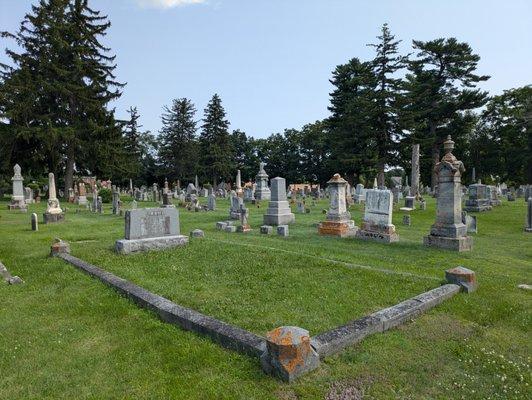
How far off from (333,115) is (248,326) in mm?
50442

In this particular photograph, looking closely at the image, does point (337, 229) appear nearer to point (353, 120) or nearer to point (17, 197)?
point (17, 197)

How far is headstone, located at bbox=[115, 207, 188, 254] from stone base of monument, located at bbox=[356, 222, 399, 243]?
6787 millimetres

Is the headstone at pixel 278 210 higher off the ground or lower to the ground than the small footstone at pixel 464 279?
higher

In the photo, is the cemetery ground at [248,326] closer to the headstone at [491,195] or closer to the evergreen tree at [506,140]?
the headstone at [491,195]

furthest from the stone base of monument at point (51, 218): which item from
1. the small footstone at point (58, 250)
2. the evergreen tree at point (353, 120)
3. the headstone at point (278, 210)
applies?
the evergreen tree at point (353, 120)

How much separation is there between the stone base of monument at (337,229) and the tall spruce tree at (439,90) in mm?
30329

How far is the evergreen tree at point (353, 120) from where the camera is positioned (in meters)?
41.7

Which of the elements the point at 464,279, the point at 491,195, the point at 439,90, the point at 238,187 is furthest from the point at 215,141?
the point at 464,279

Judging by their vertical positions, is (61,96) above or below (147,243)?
above

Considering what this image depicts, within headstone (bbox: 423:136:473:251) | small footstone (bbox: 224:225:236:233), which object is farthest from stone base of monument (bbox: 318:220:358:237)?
small footstone (bbox: 224:225:236:233)

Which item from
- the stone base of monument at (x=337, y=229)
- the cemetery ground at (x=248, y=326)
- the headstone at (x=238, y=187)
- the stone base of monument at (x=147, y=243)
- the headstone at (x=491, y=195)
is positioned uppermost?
A: the headstone at (x=238, y=187)

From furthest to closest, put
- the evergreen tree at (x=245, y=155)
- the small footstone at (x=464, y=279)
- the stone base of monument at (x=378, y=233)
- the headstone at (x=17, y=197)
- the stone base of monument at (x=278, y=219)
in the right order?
the evergreen tree at (x=245, y=155), the headstone at (x=17, y=197), the stone base of monument at (x=278, y=219), the stone base of monument at (x=378, y=233), the small footstone at (x=464, y=279)

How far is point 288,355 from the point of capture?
148 inches

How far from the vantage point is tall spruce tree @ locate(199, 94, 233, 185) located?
192 feet
